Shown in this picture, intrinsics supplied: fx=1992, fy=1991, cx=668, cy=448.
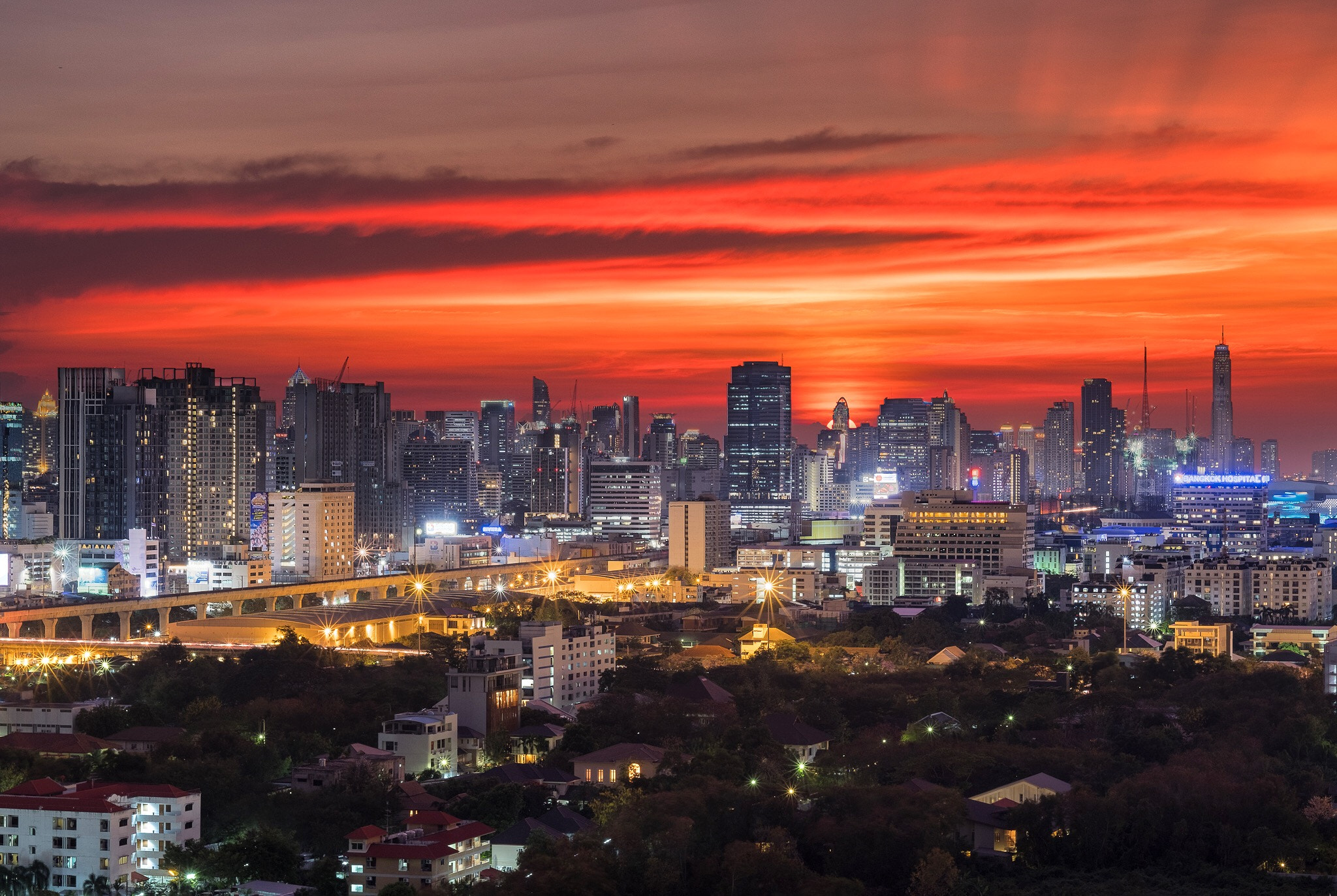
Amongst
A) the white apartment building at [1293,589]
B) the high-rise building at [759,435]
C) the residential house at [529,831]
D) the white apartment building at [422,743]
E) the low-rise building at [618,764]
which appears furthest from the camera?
the high-rise building at [759,435]

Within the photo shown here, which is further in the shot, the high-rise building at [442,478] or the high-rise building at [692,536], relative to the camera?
the high-rise building at [442,478]

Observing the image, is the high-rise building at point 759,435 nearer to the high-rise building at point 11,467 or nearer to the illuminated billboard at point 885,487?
the illuminated billboard at point 885,487

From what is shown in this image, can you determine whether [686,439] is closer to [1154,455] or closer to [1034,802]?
[1154,455]

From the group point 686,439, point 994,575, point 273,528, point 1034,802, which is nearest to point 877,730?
point 1034,802

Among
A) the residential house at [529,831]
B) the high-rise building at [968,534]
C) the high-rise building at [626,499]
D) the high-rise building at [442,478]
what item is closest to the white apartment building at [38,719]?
the residential house at [529,831]

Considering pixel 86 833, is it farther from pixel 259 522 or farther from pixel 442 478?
pixel 442 478

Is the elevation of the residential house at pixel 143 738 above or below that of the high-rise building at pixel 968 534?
below

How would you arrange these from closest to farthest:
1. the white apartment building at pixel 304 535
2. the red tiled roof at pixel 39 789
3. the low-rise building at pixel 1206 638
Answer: the red tiled roof at pixel 39 789 < the low-rise building at pixel 1206 638 < the white apartment building at pixel 304 535
